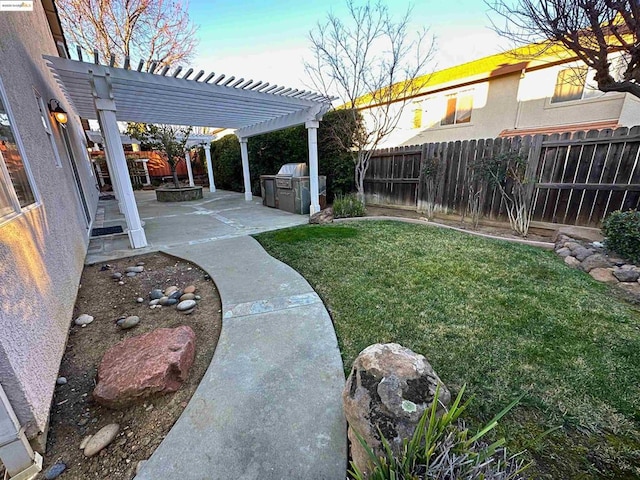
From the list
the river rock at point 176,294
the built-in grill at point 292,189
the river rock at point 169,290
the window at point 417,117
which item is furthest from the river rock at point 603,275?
the window at point 417,117

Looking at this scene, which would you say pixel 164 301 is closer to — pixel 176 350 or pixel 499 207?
pixel 176 350

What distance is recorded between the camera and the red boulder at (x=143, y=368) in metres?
1.63

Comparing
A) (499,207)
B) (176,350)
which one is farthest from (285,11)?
(176,350)

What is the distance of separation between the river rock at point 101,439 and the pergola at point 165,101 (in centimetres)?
388

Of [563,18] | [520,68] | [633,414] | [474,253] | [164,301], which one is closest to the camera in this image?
[633,414]

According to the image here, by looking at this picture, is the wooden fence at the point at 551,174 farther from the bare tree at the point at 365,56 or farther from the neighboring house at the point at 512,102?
the neighboring house at the point at 512,102

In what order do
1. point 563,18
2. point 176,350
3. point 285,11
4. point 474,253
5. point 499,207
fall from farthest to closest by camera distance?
point 285,11 → point 499,207 → point 474,253 → point 563,18 → point 176,350

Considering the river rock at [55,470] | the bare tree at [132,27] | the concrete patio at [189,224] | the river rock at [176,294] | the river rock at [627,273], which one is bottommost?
the river rock at [55,470]

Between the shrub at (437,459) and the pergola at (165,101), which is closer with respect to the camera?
the shrub at (437,459)

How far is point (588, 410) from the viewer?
1.50m

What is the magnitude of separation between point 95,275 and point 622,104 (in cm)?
1190

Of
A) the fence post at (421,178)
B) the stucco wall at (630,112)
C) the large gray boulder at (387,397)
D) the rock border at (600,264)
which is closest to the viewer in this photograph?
the large gray boulder at (387,397)

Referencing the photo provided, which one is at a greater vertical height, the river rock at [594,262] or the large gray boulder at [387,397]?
the large gray boulder at [387,397]

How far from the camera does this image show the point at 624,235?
324 centimetres
